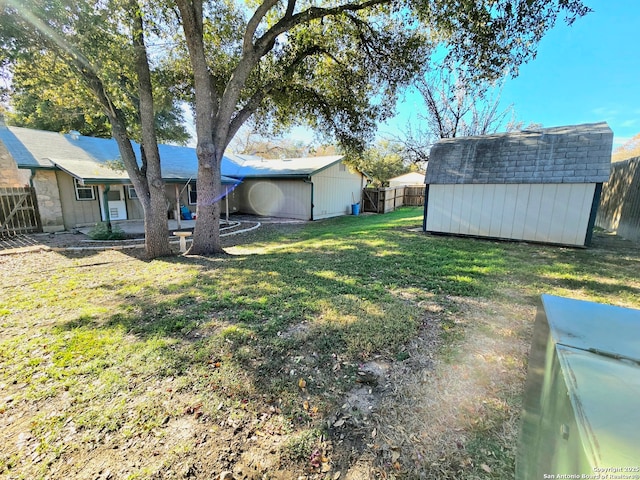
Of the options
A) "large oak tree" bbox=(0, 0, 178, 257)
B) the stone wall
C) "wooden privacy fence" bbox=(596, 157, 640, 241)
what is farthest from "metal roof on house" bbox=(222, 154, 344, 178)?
"wooden privacy fence" bbox=(596, 157, 640, 241)

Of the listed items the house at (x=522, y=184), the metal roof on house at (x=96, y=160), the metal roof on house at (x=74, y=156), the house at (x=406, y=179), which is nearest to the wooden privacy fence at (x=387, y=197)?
the house at (x=406, y=179)

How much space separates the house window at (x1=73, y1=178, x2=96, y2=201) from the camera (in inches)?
484

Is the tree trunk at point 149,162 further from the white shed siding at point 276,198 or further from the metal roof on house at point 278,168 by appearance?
the white shed siding at point 276,198

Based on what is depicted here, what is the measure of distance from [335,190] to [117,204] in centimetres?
1136

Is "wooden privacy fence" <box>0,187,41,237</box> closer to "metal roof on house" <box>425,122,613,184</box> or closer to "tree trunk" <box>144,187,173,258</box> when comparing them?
"tree trunk" <box>144,187,173,258</box>

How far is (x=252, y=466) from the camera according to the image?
1.88m

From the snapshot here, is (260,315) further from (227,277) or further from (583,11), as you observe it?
(583,11)

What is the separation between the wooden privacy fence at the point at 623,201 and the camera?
8.33 meters

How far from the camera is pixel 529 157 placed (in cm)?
841

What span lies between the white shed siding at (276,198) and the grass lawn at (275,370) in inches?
420

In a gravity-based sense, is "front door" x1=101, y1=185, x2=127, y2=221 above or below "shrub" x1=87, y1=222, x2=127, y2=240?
above

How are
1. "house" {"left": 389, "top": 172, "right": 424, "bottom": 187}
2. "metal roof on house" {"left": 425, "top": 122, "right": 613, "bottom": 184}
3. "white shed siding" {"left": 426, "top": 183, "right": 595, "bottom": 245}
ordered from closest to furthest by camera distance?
Answer: 1. "metal roof on house" {"left": 425, "top": 122, "right": 613, "bottom": 184}
2. "white shed siding" {"left": 426, "top": 183, "right": 595, "bottom": 245}
3. "house" {"left": 389, "top": 172, "right": 424, "bottom": 187}

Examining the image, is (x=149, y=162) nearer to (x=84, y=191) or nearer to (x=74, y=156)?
(x=84, y=191)

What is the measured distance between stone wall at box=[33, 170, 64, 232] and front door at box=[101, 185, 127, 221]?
1.82 m
